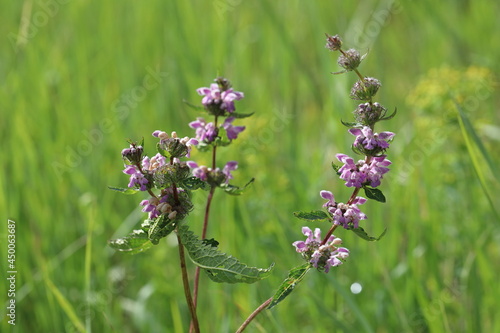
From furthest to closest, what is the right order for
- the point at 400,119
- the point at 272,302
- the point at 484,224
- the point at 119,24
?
the point at 119,24 → the point at 400,119 → the point at 484,224 → the point at 272,302

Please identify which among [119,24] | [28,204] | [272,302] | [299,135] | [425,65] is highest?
[119,24]

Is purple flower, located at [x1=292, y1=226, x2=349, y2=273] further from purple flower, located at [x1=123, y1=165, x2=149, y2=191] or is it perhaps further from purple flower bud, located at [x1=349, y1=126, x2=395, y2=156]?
purple flower, located at [x1=123, y1=165, x2=149, y2=191]

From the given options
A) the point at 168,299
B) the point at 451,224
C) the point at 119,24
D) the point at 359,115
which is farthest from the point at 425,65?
the point at 359,115

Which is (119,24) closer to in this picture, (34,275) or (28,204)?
(28,204)

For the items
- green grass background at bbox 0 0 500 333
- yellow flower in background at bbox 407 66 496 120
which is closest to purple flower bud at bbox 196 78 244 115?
green grass background at bbox 0 0 500 333

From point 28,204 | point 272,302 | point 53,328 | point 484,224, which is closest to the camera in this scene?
point 272,302

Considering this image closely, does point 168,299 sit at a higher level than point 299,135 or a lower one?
lower

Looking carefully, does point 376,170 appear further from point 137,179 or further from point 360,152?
point 137,179
